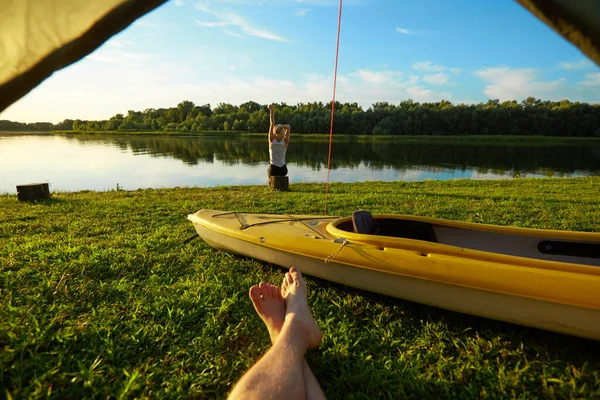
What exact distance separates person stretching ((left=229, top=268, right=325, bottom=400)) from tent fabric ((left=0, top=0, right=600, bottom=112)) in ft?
5.90

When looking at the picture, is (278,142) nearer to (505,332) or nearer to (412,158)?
(505,332)

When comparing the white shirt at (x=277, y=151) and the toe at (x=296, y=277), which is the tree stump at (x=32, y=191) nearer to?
the white shirt at (x=277, y=151)

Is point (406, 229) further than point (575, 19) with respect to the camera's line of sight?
Yes

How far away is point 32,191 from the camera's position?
660 cm

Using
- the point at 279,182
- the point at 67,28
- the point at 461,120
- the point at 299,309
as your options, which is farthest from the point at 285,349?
the point at 461,120

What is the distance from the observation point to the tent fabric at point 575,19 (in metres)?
1.61

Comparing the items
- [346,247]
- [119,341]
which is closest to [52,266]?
[119,341]

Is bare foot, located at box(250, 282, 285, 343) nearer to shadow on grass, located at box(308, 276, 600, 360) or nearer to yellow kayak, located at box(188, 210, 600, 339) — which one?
yellow kayak, located at box(188, 210, 600, 339)

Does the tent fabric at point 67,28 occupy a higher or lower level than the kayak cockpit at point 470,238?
higher

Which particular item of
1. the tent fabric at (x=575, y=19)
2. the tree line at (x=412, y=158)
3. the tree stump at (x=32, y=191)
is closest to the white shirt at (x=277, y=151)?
the tree stump at (x=32, y=191)

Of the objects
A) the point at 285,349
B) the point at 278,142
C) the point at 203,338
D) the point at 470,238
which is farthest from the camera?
the point at 278,142

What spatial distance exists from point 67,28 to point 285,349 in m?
2.08

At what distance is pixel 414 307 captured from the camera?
2.45 meters

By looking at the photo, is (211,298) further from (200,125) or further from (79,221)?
(200,125)
